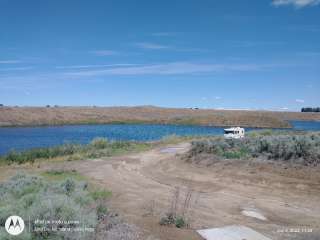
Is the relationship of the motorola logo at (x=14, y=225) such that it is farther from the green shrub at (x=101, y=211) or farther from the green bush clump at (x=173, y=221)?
the green bush clump at (x=173, y=221)

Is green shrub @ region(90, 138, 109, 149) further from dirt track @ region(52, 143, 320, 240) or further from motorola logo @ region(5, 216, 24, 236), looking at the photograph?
motorola logo @ region(5, 216, 24, 236)

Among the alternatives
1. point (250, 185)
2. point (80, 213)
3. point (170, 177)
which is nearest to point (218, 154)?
point (170, 177)

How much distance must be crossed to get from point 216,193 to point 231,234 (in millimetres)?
5659

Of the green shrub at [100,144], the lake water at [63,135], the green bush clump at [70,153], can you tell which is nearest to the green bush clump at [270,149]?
the green bush clump at [70,153]

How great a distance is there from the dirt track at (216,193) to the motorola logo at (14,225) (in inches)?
108

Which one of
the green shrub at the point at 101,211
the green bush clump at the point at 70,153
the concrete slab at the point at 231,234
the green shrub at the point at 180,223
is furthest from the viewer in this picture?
the green bush clump at the point at 70,153

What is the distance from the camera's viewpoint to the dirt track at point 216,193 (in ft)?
34.0

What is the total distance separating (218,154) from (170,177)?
511 cm

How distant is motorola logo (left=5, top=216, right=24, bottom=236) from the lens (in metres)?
7.21

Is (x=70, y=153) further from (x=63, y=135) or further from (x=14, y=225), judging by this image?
(x=63, y=135)

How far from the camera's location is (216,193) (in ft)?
48.8

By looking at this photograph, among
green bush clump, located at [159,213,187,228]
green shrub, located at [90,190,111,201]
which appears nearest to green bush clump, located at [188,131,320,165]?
green shrub, located at [90,190,111,201]

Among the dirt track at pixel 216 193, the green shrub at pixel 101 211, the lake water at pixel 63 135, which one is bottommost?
the lake water at pixel 63 135

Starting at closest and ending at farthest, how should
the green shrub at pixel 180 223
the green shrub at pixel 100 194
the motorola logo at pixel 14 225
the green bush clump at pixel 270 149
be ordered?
the motorola logo at pixel 14 225 → the green shrub at pixel 180 223 → the green shrub at pixel 100 194 → the green bush clump at pixel 270 149
